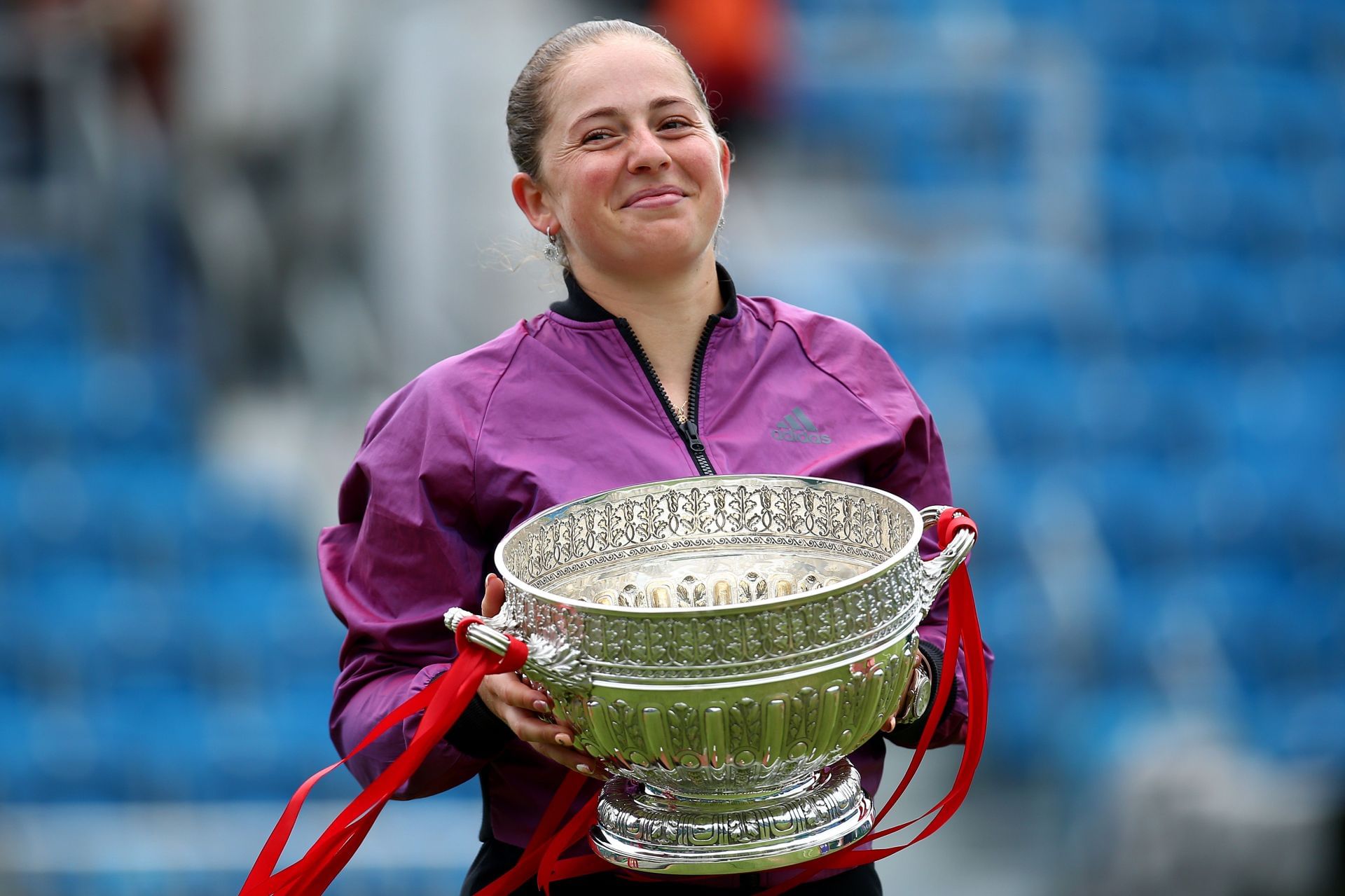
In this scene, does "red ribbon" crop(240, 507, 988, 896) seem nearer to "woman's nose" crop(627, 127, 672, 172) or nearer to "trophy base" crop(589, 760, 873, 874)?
"trophy base" crop(589, 760, 873, 874)

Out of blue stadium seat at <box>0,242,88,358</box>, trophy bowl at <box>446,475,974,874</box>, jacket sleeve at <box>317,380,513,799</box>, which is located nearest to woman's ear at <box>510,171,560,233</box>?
jacket sleeve at <box>317,380,513,799</box>

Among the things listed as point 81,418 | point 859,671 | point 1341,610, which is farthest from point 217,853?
point 1341,610

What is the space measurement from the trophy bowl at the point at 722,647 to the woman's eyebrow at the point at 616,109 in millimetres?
318

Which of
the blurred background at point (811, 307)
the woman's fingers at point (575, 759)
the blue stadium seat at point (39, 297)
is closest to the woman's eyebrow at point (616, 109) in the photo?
the woman's fingers at point (575, 759)

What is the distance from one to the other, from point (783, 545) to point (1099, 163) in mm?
4006

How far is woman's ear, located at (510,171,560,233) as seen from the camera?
160 cm

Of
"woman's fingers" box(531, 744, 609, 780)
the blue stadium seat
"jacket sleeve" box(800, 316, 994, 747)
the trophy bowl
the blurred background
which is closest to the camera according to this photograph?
the trophy bowl

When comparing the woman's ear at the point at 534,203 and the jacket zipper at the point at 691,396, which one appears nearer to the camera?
the jacket zipper at the point at 691,396

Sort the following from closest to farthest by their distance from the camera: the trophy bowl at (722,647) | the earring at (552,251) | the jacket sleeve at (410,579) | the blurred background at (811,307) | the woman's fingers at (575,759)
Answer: the trophy bowl at (722,647) → the woman's fingers at (575,759) → the jacket sleeve at (410,579) → the earring at (552,251) → the blurred background at (811,307)

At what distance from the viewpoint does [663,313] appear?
1.55m

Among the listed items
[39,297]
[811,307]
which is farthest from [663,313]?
[39,297]

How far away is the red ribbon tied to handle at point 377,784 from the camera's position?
1.26 meters

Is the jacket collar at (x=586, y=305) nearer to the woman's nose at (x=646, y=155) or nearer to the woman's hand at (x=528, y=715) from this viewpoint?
the woman's nose at (x=646, y=155)

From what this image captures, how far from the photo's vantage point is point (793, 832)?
A: 1.29 meters
